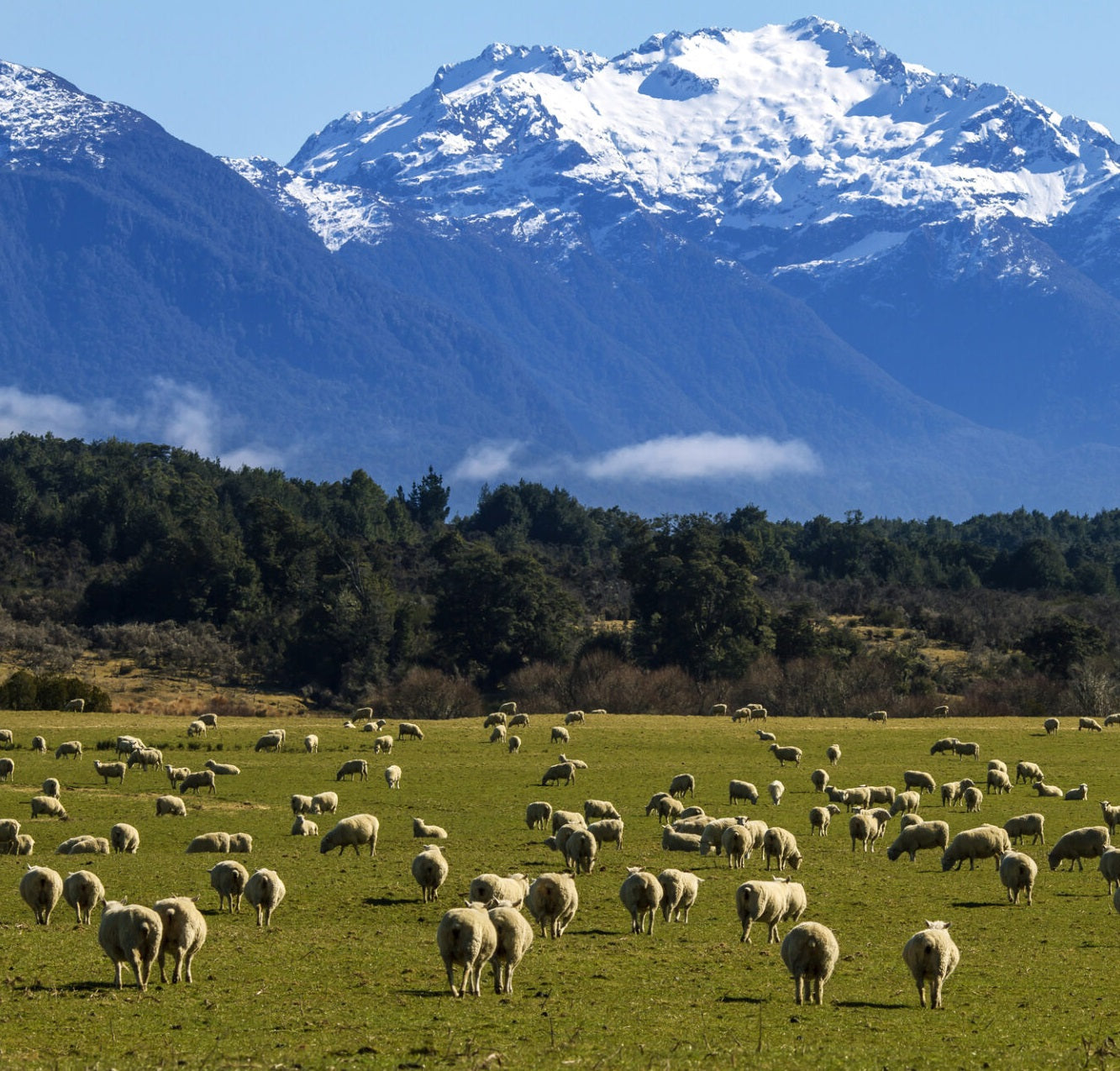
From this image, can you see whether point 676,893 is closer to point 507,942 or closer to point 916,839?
point 507,942

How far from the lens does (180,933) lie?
66.0 feet

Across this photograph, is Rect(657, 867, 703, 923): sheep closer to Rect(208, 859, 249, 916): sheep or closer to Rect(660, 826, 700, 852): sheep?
Rect(208, 859, 249, 916): sheep

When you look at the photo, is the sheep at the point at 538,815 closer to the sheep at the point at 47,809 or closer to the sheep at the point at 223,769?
the sheep at the point at 47,809

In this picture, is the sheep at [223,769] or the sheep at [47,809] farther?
the sheep at [223,769]

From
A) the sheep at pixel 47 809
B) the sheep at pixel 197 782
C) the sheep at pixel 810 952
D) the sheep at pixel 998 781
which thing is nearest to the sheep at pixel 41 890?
the sheep at pixel 810 952

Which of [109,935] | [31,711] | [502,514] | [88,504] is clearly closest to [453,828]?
[109,935]

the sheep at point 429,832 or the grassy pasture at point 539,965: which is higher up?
the sheep at point 429,832

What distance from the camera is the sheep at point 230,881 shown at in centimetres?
2605

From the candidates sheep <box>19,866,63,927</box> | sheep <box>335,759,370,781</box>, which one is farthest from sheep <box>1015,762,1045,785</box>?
sheep <box>19,866,63,927</box>

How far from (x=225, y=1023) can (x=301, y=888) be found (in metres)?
9.84

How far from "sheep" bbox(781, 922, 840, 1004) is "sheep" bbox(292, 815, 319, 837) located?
1806cm

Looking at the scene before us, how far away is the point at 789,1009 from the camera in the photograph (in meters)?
19.4

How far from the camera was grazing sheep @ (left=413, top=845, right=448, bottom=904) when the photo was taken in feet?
88.0

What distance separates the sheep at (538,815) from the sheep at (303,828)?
4.91 m
